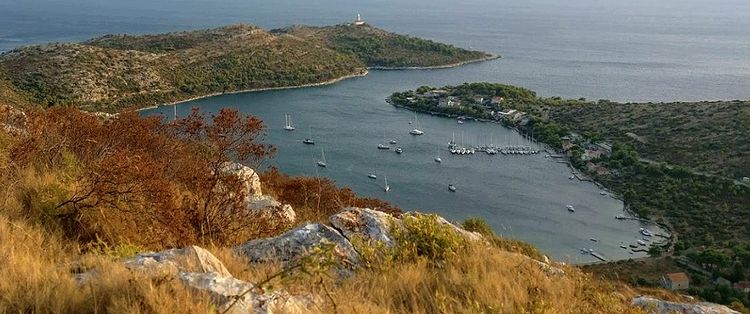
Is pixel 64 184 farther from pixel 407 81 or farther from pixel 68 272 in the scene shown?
pixel 407 81

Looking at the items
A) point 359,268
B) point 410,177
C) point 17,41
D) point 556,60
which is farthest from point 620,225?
point 17,41

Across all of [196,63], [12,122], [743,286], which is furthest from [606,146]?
[196,63]

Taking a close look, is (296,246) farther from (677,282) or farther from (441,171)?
(441,171)

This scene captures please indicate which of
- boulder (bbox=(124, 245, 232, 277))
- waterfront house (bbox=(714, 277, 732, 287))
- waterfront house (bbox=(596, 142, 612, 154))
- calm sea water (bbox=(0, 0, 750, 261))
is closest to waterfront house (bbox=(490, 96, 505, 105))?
calm sea water (bbox=(0, 0, 750, 261))

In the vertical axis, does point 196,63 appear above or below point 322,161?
above

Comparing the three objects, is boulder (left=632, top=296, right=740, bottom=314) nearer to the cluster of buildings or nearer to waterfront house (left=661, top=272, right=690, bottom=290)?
waterfront house (left=661, top=272, right=690, bottom=290)

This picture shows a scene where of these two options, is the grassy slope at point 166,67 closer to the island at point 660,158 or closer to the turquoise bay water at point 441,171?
the turquoise bay water at point 441,171
